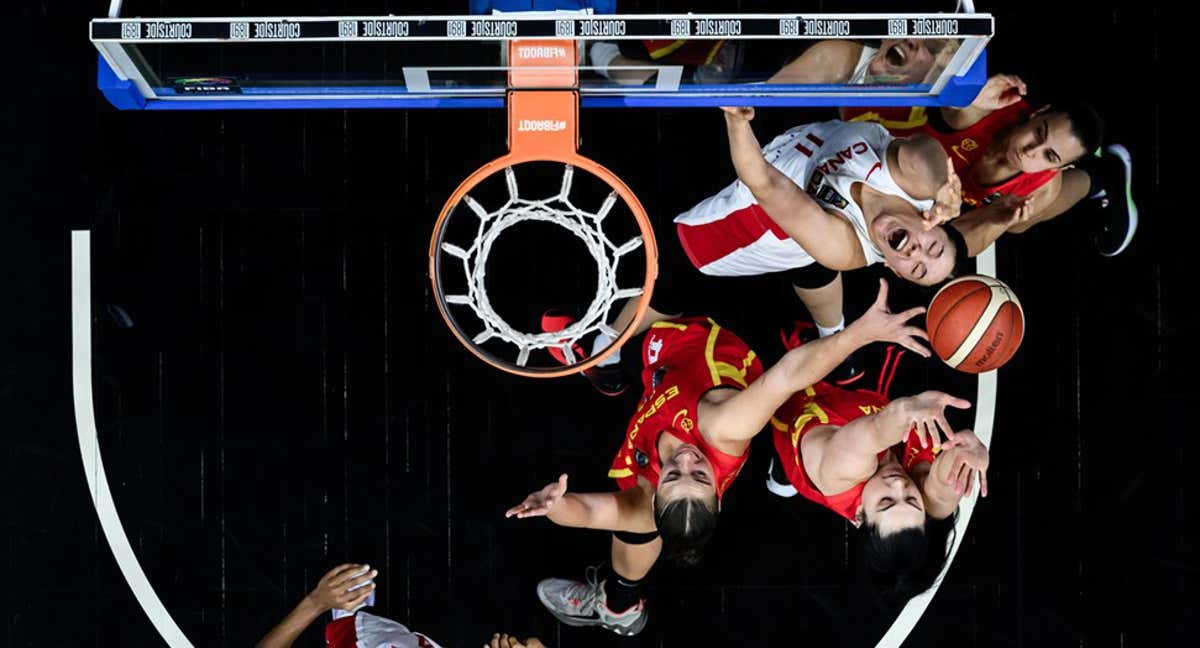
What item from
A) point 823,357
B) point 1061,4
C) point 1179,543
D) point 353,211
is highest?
point 1061,4

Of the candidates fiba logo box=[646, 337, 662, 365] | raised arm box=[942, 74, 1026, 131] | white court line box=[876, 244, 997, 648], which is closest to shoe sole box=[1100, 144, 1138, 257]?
white court line box=[876, 244, 997, 648]

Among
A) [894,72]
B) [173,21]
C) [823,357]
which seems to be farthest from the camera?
[823,357]

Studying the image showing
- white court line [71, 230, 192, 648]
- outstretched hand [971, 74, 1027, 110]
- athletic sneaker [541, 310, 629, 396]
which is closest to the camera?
outstretched hand [971, 74, 1027, 110]

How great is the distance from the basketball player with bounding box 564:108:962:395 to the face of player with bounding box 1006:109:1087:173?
35 cm

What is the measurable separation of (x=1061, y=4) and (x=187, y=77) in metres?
3.20

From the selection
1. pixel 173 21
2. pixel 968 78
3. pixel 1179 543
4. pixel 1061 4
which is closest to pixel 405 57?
pixel 173 21

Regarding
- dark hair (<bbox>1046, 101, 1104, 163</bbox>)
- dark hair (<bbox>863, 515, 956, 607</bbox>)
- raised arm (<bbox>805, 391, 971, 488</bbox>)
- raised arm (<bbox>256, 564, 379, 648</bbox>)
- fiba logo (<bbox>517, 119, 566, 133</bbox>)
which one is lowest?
raised arm (<bbox>256, 564, 379, 648</bbox>)

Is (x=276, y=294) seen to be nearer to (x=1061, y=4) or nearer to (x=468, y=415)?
(x=468, y=415)

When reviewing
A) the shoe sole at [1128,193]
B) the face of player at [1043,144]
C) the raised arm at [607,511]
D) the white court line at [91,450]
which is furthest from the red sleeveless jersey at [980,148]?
the white court line at [91,450]

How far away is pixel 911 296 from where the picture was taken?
407 centimetres

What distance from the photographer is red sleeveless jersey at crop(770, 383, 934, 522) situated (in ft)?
11.3

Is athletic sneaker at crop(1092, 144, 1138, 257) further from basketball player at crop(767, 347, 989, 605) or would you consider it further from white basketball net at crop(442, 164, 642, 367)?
white basketball net at crop(442, 164, 642, 367)

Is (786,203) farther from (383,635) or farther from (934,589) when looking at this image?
(383,635)

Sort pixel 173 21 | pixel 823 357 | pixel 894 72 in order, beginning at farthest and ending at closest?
1. pixel 823 357
2. pixel 894 72
3. pixel 173 21
